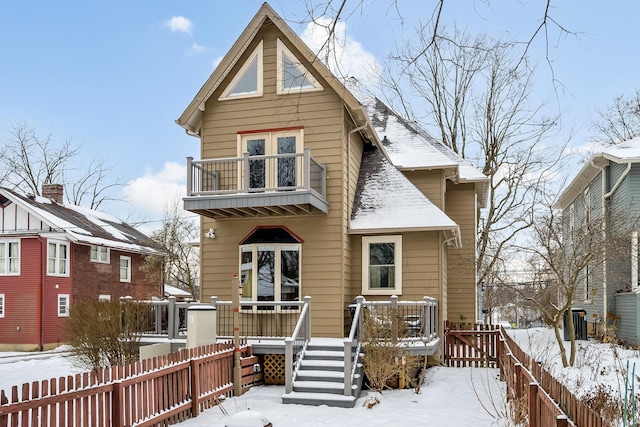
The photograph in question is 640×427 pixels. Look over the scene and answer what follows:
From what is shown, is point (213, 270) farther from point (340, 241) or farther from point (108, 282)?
point (108, 282)

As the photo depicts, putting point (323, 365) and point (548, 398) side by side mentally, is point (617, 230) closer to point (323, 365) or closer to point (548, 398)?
point (323, 365)

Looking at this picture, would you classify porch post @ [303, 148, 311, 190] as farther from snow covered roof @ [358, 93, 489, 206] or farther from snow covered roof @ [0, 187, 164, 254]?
snow covered roof @ [0, 187, 164, 254]

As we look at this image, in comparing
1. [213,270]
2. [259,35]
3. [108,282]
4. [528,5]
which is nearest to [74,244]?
[108,282]

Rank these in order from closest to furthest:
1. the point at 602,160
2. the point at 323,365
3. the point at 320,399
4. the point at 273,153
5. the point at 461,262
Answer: the point at 320,399 < the point at 323,365 < the point at 273,153 < the point at 461,262 < the point at 602,160

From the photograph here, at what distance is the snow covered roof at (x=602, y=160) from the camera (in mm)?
18734

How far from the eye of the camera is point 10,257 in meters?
26.7

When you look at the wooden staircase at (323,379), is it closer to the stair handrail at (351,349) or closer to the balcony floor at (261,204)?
the stair handrail at (351,349)

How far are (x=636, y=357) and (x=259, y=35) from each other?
12.8 meters

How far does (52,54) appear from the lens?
2184 centimetres

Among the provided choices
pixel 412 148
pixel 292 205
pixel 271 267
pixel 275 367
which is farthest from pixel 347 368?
pixel 412 148

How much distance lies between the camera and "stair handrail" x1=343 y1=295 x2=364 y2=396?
11.3 metres

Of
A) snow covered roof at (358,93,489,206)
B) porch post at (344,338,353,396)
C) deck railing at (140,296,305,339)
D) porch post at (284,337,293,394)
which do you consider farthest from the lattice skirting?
snow covered roof at (358,93,489,206)

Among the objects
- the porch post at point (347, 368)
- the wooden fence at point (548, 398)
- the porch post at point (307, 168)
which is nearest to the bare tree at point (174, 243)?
A: the porch post at point (307, 168)

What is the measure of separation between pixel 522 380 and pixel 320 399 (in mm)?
4140
